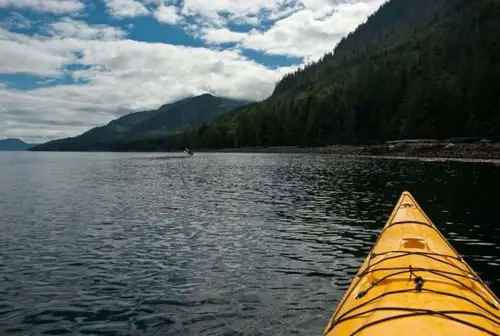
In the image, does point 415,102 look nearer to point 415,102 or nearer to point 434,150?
point 415,102

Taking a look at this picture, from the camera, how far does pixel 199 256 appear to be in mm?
17422

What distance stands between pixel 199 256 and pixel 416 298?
11.7 m

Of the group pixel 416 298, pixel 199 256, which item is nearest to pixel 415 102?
pixel 199 256

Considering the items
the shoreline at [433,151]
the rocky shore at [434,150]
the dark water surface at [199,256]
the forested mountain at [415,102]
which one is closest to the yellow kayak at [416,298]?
the dark water surface at [199,256]

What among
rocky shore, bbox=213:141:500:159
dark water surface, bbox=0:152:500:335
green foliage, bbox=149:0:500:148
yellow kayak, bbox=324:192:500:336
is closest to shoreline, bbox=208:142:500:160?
rocky shore, bbox=213:141:500:159

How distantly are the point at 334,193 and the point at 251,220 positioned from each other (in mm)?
14379

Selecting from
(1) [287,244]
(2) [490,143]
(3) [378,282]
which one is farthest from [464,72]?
(3) [378,282]

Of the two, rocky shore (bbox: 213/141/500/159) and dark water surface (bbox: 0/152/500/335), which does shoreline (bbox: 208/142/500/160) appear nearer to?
rocky shore (bbox: 213/141/500/159)

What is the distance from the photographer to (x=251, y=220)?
25766mm

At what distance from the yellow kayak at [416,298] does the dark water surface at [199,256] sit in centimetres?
281

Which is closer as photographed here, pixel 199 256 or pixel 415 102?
pixel 199 256

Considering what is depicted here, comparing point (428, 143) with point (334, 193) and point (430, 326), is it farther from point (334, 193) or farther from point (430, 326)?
point (430, 326)

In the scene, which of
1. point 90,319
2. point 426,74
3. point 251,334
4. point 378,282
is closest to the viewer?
point 378,282

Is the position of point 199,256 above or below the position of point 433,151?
below
